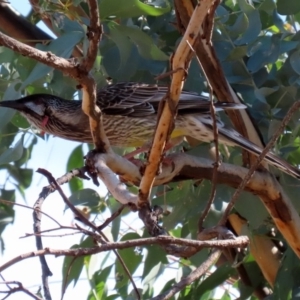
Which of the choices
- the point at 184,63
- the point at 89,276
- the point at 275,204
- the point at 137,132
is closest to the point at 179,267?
the point at 89,276

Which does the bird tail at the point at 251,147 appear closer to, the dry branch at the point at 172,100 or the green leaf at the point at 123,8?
the green leaf at the point at 123,8

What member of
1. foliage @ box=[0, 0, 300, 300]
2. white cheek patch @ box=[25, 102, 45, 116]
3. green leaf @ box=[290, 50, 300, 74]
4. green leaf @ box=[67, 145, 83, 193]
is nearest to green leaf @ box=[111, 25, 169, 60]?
foliage @ box=[0, 0, 300, 300]

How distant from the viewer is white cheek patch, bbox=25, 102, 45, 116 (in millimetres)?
2788

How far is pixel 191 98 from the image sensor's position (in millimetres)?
2568

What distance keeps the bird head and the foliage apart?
0.19ft

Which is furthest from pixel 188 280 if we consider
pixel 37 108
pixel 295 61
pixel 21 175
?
pixel 21 175

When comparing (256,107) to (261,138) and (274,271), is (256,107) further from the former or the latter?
(274,271)

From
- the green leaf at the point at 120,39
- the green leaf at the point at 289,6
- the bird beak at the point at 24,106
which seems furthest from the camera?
the bird beak at the point at 24,106

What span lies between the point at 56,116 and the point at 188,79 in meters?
0.64

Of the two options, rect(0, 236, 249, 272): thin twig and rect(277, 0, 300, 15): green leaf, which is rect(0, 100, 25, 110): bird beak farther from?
rect(0, 236, 249, 272): thin twig

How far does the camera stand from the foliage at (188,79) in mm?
2254

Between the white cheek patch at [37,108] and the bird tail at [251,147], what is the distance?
2.67 feet

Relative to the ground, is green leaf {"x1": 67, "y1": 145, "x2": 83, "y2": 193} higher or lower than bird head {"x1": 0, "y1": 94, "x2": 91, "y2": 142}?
lower

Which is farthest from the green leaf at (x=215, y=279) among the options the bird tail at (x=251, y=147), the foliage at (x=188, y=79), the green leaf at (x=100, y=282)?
the bird tail at (x=251, y=147)
